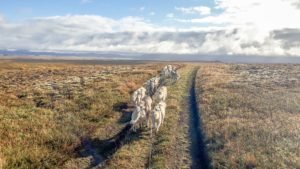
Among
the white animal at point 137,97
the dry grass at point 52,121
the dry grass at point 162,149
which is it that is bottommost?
the dry grass at point 162,149

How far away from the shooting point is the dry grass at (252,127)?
1779 centimetres

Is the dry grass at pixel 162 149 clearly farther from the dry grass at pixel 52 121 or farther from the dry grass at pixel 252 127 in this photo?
the dry grass at pixel 52 121

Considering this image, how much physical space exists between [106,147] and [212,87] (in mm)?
23712

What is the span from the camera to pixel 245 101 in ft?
107

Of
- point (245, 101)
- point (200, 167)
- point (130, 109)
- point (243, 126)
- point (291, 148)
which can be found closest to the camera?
point (200, 167)

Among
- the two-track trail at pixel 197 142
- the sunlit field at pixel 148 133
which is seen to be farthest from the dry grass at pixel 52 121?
the two-track trail at pixel 197 142

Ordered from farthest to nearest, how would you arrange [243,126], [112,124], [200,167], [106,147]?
[112,124]
[243,126]
[106,147]
[200,167]

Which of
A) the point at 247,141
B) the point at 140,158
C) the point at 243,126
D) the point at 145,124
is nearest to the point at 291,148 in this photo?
the point at 247,141

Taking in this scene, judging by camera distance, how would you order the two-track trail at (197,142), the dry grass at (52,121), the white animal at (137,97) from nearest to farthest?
1. the two-track trail at (197,142)
2. the dry grass at (52,121)
3. the white animal at (137,97)

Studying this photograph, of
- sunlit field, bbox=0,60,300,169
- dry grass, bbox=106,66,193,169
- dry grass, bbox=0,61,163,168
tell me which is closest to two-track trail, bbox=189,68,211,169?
sunlit field, bbox=0,60,300,169

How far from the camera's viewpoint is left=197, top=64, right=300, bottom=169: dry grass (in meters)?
17.8

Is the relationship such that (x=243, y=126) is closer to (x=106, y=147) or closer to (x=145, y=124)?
(x=145, y=124)

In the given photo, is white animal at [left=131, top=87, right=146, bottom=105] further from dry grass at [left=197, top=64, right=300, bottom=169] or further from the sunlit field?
dry grass at [left=197, top=64, right=300, bottom=169]

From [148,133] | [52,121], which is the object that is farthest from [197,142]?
[52,121]
